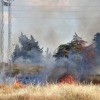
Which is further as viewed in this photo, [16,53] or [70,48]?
[16,53]

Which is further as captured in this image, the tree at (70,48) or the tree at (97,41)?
the tree at (70,48)

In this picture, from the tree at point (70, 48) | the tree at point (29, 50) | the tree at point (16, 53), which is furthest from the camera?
the tree at point (16, 53)

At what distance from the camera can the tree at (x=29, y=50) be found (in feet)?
213

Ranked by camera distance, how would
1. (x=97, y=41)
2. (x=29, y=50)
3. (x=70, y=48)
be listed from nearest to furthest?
(x=97, y=41)
(x=70, y=48)
(x=29, y=50)

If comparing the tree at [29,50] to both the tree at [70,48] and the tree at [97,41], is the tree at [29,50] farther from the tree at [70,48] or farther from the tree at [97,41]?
the tree at [97,41]

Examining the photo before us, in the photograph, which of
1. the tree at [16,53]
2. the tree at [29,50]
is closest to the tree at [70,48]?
the tree at [29,50]

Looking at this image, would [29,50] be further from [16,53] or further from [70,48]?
[70,48]

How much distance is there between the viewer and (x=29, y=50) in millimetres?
67500

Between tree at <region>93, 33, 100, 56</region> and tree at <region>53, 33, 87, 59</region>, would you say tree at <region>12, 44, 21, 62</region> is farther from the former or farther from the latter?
tree at <region>93, 33, 100, 56</region>

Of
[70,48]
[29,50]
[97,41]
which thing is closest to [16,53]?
[29,50]

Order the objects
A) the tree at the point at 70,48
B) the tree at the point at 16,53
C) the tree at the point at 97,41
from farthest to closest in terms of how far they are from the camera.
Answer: the tree at the point at 16,53
the tree at the point at 70,48
the tree at the point at 97,41

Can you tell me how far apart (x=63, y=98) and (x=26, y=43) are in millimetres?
55833

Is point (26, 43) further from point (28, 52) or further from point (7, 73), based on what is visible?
point (7, 73)

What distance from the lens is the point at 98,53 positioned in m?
48.0
